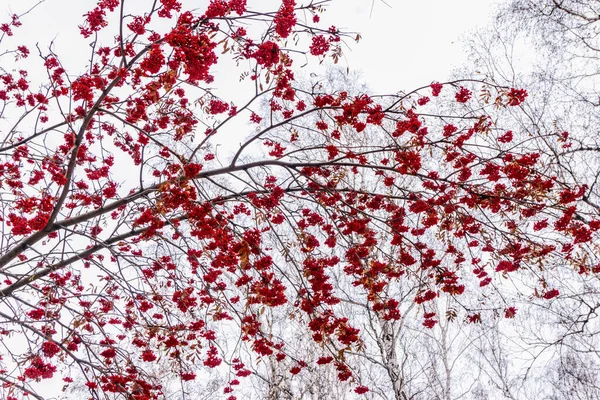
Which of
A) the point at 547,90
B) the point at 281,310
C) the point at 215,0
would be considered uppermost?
the point at 547,90

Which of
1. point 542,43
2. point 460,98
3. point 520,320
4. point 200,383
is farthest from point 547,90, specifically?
point 200,383

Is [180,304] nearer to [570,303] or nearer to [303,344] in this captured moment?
[303,344]

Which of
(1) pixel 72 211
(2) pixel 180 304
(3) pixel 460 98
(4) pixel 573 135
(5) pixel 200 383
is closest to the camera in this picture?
(2) pixel 180 304

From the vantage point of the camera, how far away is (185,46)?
8.00 feet

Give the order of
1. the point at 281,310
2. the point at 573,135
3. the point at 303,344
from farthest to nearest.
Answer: the point at 281,310
the point at 303,344
the point at 573,135

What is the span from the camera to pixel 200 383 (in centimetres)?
1323

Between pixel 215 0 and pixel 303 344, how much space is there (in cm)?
705

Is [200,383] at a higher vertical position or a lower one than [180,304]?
higher

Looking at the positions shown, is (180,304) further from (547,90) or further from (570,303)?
(570,303)

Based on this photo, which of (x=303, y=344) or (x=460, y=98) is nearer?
(x=460, y=98)

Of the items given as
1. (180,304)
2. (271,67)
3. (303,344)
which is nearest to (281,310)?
(303,344)

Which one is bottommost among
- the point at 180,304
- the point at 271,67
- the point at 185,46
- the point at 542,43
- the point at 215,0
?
the point at 180,304

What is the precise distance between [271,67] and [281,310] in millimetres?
7371

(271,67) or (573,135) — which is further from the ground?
(573,135)
